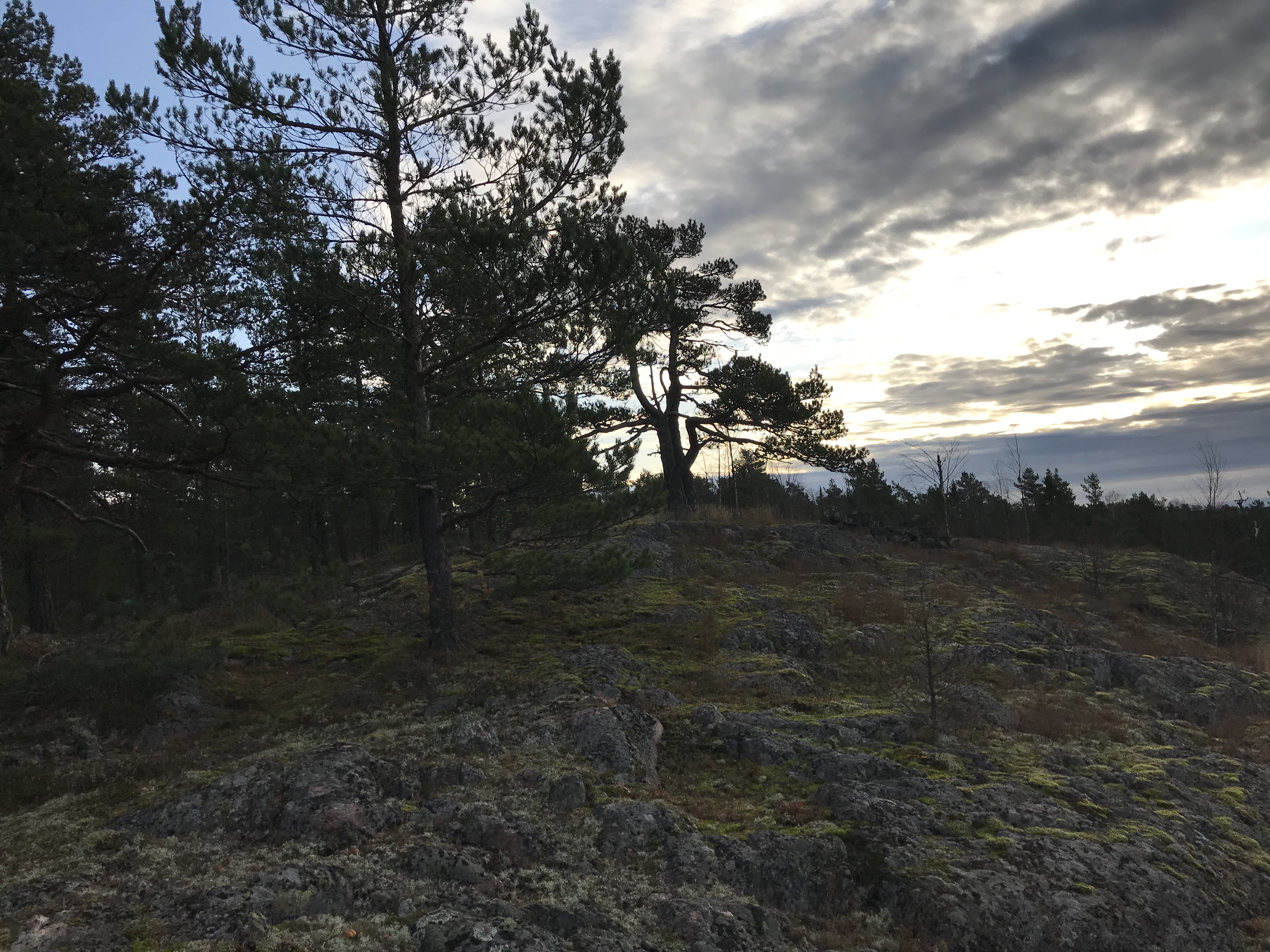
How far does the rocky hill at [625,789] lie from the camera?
15.9ft

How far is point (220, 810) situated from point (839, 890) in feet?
17.8

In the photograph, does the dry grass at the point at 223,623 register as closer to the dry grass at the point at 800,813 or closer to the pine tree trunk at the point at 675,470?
the dry grass at the point at 800,813

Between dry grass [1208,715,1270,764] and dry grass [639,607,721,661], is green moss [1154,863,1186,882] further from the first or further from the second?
dry grass [639,607,721,661]

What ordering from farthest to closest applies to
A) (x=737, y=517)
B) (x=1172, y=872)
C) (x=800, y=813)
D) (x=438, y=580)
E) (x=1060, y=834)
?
(x=737, y=517)
(x=438, y=580)
(x=800, y=813)
(x=1060, y=834)
(x=1172, y=872)

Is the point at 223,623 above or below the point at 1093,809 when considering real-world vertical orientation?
above

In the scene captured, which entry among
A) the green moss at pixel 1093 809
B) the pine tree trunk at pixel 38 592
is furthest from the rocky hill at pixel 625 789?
the pine tree trunk at pixel 38 592

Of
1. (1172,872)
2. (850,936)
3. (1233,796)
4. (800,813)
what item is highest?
(800,813)

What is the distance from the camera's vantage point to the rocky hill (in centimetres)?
486

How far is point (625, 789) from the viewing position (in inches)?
264

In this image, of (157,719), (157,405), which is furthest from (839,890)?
(157,405)

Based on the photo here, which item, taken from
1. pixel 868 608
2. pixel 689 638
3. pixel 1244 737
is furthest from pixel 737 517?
pixel 1244 737

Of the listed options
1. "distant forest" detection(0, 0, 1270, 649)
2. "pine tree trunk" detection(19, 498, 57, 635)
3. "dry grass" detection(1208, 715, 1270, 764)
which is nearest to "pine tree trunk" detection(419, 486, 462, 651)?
"distant forest" detection(0, 0, 1270, 649)

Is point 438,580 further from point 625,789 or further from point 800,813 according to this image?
point 800,813

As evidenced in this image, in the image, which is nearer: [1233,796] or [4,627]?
[1233,796]
